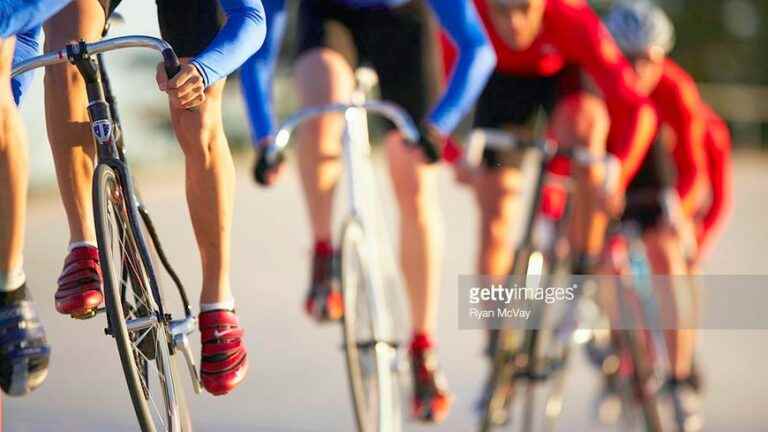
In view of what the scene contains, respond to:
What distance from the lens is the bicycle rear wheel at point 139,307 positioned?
12.0 ft

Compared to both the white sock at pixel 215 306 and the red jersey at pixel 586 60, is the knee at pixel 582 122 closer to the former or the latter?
the red jersey at pixel 586 60

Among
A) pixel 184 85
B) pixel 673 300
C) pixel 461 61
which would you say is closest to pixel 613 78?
pixel 461 61

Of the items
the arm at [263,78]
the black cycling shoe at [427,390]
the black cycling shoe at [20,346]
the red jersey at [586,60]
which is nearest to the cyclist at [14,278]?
the black cycling shoe at [20,346]

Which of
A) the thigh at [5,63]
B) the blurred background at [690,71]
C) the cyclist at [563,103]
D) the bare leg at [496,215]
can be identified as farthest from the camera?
the bare leg at [496,215]

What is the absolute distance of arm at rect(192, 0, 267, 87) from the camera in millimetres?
3629

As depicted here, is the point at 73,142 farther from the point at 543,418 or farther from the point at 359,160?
the point at 543,418

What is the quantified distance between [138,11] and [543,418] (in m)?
3.21

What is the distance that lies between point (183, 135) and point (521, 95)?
11.4ft

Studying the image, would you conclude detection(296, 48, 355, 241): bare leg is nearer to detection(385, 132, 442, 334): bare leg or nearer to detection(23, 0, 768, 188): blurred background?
detection(385, 132, 442, 334): bare leg

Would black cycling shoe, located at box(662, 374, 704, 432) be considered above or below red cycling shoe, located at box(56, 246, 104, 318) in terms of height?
below

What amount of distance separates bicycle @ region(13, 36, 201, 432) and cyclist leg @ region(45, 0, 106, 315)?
6cm

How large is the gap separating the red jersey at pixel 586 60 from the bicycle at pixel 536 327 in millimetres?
418

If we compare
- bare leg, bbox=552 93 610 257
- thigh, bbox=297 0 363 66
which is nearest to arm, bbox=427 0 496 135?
thigh, bbox=297 0 363 66

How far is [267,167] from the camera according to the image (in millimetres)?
5082
